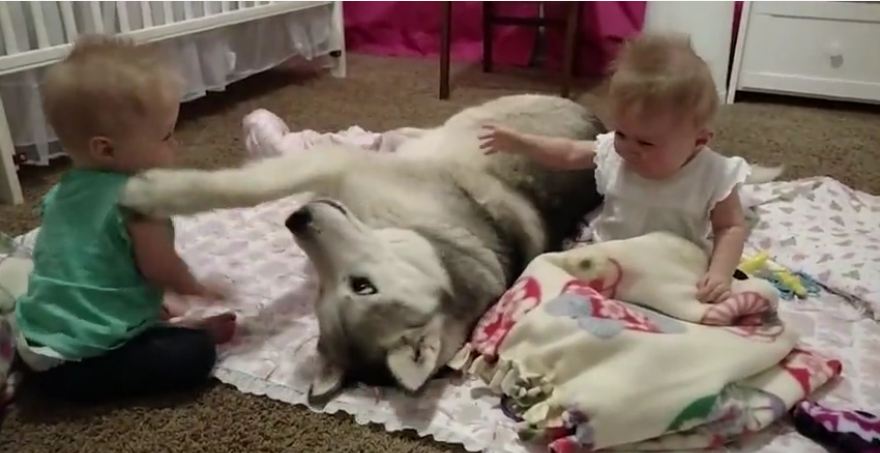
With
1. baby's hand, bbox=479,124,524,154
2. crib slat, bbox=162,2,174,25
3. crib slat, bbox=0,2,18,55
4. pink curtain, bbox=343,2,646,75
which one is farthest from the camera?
pink curtain, bbox=343,2,646,75

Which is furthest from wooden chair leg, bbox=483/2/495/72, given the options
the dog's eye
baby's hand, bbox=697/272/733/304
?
the dog's eye

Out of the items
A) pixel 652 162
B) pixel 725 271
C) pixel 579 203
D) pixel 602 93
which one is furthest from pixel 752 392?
pixel 602 93

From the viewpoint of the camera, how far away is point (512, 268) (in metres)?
1.23

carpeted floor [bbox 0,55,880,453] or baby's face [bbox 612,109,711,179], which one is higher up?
baby's face [bbox 612,109,711,179]

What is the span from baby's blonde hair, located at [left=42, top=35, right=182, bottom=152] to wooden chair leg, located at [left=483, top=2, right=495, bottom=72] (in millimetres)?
2040

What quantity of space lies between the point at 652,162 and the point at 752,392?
34cm

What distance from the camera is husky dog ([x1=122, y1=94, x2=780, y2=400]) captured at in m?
1.02

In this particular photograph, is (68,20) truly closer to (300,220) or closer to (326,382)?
(300,220)

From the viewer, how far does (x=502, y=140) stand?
127 cm

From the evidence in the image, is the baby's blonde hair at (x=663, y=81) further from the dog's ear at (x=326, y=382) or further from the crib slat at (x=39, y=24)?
the crib slat at (x=39, y=24)

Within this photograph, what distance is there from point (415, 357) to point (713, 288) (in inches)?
16.6

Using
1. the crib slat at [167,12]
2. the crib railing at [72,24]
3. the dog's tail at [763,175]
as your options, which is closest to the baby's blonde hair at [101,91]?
the crib railing at [72,24]

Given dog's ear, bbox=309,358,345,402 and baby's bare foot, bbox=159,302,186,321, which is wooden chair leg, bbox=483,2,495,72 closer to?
baby's bare foot, bbox=159,302,186,321

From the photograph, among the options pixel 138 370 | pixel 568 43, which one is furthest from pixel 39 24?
pixel 568 43
